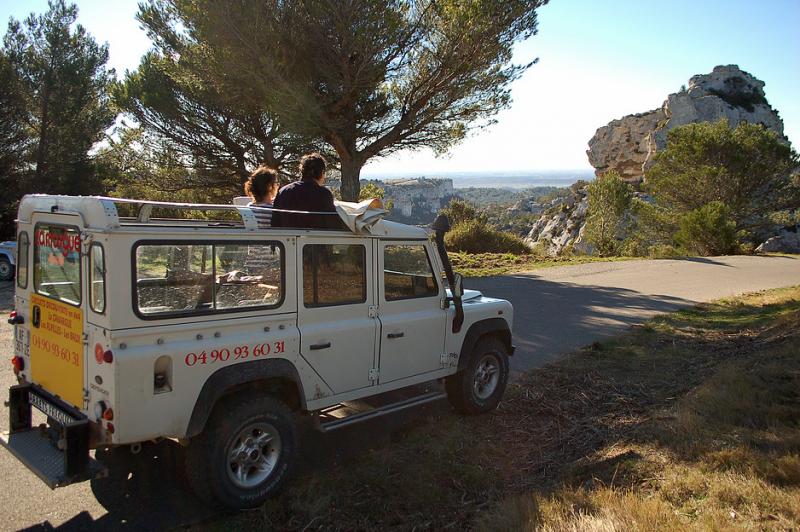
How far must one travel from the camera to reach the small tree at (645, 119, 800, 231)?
31156 millimetres

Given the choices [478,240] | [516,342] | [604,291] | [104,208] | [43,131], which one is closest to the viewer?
[104,208]

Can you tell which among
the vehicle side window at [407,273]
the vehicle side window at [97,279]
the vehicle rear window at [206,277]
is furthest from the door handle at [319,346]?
the vehicle side window at [97,279]

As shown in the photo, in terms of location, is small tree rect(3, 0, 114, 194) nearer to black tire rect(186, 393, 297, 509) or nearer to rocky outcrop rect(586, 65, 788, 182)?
black tire rect(186, 393, 297, 509)

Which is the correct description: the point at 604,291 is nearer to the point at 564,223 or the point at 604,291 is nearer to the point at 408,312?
the point at 408,312

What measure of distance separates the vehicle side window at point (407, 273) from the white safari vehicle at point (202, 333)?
0.02m

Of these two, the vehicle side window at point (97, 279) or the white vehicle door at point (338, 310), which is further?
the white vehicle door at point (338, 310)

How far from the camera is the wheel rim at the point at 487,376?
588cm

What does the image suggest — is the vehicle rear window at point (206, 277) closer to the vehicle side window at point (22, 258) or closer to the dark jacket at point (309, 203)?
A: the dark jacket at point (309, 203)

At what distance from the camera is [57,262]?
3.98m

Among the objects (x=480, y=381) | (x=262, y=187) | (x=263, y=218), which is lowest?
(x=480, y=381)

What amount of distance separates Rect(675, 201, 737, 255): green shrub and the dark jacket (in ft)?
84.3

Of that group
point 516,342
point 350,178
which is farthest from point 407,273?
point 350,178

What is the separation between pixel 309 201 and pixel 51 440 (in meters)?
2.53

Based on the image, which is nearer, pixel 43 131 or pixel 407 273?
pixel 407 273
